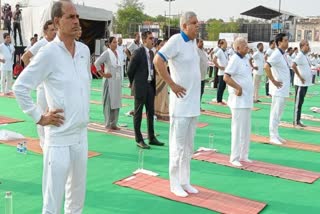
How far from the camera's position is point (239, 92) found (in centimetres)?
566

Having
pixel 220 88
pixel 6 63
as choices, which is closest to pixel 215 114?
pixel 220 88

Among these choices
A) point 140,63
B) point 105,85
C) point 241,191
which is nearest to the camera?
point 241,191

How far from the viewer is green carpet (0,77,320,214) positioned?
4223 millimetres

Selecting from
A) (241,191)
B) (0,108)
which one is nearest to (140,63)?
(241,191)

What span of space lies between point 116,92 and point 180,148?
11.6ft

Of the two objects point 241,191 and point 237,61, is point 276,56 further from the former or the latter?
point 241,191

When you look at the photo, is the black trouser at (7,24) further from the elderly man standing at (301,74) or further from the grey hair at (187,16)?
the grey hair at (187,16)

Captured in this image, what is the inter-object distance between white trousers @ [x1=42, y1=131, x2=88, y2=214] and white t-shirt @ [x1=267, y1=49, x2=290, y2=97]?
4928mm

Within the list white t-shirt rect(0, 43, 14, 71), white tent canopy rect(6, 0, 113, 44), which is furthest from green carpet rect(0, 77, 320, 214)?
white tent canopy rect(6, 0, 113, 44)

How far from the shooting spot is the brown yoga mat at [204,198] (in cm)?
419

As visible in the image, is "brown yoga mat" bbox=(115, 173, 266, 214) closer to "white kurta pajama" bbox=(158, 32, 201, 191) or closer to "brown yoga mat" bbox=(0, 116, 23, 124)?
"white kurta pajama" bbox=(158, 32, 201, 191)

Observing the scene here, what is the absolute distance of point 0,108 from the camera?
10.1 meters

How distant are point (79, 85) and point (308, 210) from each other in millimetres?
2804

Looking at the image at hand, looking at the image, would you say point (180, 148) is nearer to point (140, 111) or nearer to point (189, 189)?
point (189, 189)
